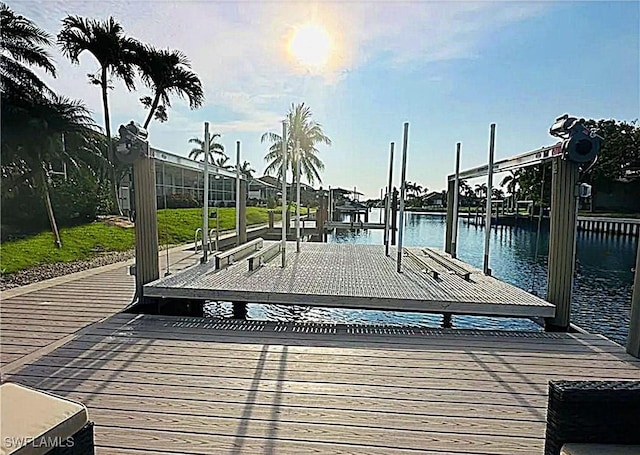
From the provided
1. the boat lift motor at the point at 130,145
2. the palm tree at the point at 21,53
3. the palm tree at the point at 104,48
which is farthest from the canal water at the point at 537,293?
the palm tree at the point at 104,48

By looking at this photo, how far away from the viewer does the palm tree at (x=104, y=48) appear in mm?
12852

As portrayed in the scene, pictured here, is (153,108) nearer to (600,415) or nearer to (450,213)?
(450,213)

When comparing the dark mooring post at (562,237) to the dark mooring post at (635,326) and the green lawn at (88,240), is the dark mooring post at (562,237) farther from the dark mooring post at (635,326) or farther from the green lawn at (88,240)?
the green lawn at (88,240)

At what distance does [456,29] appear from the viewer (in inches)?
257

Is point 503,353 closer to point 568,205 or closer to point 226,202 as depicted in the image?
point 568,205

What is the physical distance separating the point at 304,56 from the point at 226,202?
632 centimetres

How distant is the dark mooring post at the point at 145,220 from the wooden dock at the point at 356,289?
185 millimetres

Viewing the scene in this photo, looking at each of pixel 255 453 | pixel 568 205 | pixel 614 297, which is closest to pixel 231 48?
pixel 568 205

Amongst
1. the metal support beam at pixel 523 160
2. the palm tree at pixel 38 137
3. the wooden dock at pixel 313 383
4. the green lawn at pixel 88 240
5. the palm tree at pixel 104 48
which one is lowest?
the wooden dock at pixel 313 383

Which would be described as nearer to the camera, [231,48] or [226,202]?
[231,48]

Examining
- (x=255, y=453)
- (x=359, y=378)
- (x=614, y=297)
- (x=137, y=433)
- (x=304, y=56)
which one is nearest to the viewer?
(x=255, y=453)

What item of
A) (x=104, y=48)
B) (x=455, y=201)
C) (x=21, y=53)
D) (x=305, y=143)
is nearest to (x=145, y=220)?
(x=455, y=201)

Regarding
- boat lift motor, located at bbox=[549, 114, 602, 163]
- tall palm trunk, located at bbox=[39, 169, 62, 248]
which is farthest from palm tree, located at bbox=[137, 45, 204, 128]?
boat lift motor, located at bbox=[549, 114, 602, 163]

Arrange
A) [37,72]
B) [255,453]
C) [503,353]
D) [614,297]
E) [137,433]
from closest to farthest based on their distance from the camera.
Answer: [255,453] < [137,433] < [503,353] < [614,297] < [37,72]
